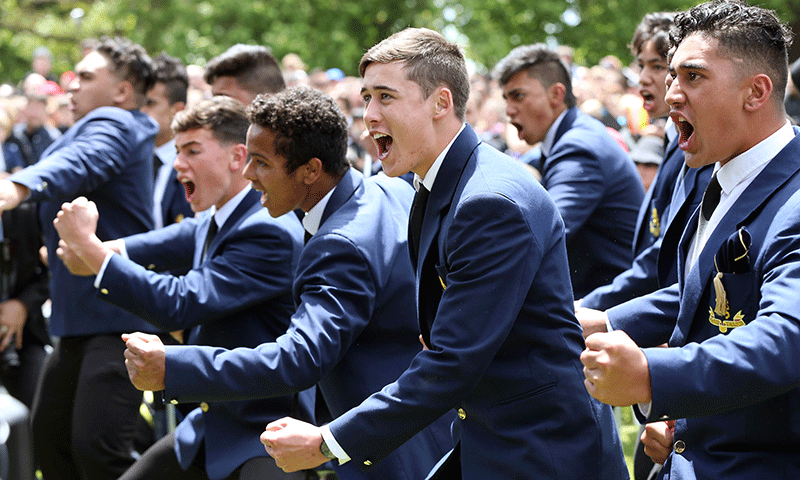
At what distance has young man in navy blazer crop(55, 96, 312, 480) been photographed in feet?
12.5

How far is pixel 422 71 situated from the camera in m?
2.97

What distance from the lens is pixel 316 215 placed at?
12.3 ft

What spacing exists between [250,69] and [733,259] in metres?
4.18

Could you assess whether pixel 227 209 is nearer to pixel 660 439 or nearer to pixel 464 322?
pixel 464 322

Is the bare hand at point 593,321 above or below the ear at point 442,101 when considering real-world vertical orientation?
below

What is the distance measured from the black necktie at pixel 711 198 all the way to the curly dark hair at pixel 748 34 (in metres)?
0.28

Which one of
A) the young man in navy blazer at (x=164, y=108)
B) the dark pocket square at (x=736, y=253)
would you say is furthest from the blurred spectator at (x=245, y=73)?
the dark pocket square at (x=736, y=253)

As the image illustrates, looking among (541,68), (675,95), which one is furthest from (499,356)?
(541,68)

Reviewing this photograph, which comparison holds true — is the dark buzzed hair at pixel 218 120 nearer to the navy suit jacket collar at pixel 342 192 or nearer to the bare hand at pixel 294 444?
the navy suit jacket collar at pixel 342 192

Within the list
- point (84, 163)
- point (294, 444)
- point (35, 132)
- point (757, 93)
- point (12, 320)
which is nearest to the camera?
point (757, 93)

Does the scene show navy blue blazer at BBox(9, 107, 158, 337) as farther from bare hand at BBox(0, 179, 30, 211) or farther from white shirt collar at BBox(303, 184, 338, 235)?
white shirt collar at BBox(303, 184, 338, 235)

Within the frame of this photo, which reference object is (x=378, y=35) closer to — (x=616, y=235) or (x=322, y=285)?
(x=616, y=235)

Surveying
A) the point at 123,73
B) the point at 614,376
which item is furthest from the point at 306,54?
the point at 614,376

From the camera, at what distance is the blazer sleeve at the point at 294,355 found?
3.18m
